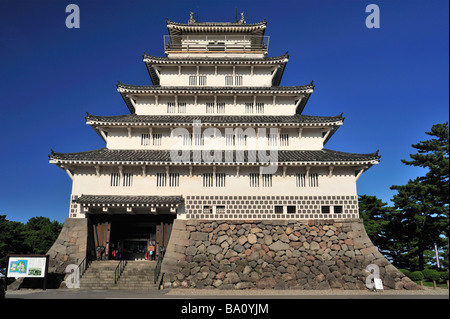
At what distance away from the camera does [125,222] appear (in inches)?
1037

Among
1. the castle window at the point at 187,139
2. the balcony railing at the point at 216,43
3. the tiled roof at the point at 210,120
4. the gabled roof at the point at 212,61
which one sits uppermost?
the balcony railing at the point at 216,43

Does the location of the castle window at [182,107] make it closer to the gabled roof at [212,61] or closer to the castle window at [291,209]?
the gabled roof at [212,61]

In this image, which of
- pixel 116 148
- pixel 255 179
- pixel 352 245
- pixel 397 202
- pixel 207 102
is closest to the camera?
pixel 352 245

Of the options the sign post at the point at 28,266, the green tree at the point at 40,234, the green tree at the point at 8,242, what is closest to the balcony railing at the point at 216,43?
the sign post at the point at 28,266

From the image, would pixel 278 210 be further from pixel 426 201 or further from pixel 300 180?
pixel 426 201

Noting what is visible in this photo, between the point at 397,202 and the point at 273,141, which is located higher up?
the point at 273,141

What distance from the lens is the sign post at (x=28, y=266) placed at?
67.4 feet

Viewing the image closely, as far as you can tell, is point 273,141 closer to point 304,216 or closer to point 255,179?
point 255,179

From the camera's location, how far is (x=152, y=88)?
29672 millimetres

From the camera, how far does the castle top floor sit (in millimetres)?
33875

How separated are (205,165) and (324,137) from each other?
1067cm

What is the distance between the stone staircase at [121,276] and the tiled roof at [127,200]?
4.32 metres

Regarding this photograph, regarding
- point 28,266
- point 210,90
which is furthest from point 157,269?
point 210,90

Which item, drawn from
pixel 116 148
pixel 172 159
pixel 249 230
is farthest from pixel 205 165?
pixel 116 148
